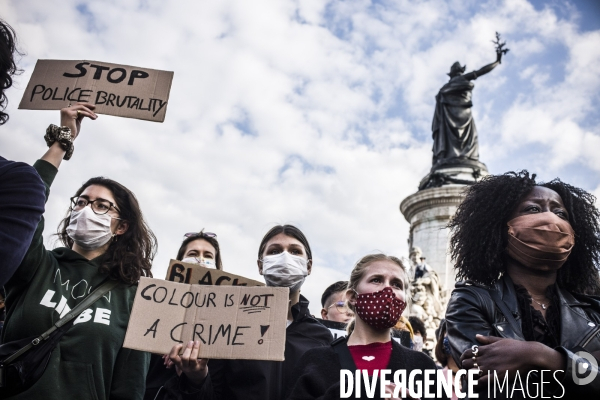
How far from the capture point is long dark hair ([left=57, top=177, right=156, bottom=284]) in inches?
132

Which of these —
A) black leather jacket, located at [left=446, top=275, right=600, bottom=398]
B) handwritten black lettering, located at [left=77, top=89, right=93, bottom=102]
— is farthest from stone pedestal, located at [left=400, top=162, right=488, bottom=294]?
handwritten black lettering, located at [left=77, top=89, right=93, bottom=102]

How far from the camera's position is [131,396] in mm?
3059

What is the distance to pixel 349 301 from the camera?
3.54m

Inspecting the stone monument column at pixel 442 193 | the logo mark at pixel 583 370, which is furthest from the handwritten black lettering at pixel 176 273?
the stone monument column at pixel 442 193

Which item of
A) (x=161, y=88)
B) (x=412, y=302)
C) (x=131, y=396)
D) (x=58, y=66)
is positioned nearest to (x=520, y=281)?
(x=131, y=396)

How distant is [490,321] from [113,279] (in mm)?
1947

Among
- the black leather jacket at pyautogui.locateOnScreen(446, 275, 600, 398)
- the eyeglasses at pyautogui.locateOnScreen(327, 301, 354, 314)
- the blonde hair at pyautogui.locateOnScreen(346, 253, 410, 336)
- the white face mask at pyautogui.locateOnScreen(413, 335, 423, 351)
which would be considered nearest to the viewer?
the black leather jacket at pyautogui.locateOnScreen(446, 275, 600, 398)

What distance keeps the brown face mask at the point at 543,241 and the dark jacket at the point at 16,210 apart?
2.13 metres

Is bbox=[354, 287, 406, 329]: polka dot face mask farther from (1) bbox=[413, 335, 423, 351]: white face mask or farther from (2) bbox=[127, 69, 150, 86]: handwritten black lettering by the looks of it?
(1) bbox=[413, 335, 423, 351]: white face mask

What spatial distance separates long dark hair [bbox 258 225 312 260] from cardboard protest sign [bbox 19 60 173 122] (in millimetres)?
1139

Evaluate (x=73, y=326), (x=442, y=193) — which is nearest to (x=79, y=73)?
(x=73, y=326)

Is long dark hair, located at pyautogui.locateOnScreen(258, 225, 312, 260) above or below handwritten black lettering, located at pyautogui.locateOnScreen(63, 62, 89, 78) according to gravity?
below

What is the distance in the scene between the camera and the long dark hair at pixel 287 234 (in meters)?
4.20

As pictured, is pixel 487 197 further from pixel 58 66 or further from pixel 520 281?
pixel 58 66
